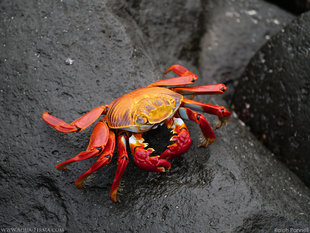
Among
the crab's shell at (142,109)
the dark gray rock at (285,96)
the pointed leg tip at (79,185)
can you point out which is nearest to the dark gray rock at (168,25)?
the dark gray rock at (285,96)

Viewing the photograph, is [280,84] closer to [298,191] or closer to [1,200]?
[298,191]

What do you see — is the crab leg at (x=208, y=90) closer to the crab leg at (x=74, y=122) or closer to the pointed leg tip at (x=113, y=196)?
the crab leg at (x=74, y=122)

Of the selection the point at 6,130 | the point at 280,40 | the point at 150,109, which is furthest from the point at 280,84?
the point at 6,130

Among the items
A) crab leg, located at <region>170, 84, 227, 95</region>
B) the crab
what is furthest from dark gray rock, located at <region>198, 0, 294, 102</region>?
the crab

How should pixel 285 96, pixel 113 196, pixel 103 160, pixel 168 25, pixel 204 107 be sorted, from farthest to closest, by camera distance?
1. pixel 168 25
2. pixel 285 96
3. pixel 204 107
4. pixel 113 196
5. pixel 103 160

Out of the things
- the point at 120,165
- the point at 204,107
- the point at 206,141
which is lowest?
the point at 206,141

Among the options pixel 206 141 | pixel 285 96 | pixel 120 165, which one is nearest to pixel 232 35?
pixel 285 96

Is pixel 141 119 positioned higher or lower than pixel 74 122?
higher

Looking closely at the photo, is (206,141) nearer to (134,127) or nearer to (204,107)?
(204,107)
